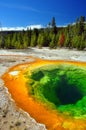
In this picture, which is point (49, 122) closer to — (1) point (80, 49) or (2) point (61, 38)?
(1) point (80, 49)

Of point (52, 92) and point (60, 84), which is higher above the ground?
point (60, 84)

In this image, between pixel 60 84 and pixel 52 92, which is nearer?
pixel 52 92

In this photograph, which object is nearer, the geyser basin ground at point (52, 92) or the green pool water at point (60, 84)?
the geyser basin ground at point (52, 92)

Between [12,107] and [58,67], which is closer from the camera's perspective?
[12,107]

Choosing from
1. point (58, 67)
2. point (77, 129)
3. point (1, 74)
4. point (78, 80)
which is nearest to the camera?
point (77, 129)

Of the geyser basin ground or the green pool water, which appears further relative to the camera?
the green pool water

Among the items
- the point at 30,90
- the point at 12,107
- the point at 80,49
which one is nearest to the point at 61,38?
the point at 80,49
